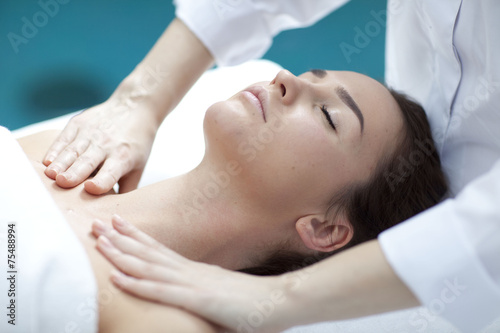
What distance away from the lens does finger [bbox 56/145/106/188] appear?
4.04ft

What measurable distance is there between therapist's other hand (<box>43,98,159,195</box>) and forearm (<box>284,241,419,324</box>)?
544 mm

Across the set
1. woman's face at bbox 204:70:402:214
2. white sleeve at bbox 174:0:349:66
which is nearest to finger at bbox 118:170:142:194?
woman's face at bbox 204:70:402:214

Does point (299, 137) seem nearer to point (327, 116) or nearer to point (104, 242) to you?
point (327, 116)

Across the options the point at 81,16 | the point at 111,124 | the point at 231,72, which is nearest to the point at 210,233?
the point at 111,124

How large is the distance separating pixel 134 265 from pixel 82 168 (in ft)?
1.19

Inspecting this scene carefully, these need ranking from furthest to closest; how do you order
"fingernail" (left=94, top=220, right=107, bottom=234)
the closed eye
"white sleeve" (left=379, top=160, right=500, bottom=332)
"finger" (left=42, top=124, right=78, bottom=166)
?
1. "finger" (left=42, top=124, right=78, bottom=166)
2. the closed eye
3. "fingernail" (left=94, top=220, right=107, bottom=234)
4. "white sleeve" (left=379, top=160, right=500, bottom=332)

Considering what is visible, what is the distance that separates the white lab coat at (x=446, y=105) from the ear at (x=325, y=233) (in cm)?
29

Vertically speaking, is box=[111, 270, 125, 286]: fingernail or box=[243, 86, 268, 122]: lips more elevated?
box=[243, 86, 268, 122]: lips

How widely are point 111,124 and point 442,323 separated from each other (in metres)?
0.95

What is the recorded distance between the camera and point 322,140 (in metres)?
1.18

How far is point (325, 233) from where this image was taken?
1245 millimetres

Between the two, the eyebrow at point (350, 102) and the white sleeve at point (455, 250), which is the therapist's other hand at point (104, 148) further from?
the white sleeve at point (455, 250)

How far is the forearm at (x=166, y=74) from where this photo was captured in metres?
1.51

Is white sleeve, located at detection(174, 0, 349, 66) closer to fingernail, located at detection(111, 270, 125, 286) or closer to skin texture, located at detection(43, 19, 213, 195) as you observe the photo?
skin texture, located at detection(43, 19, 213, 195)
